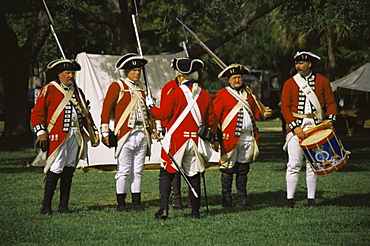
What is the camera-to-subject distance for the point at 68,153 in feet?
28.5

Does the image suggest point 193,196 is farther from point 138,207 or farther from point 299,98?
point 299,98

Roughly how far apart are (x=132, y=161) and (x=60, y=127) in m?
1.06

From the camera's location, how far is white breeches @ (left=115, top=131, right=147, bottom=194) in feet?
28.9

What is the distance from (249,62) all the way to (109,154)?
41.6 m

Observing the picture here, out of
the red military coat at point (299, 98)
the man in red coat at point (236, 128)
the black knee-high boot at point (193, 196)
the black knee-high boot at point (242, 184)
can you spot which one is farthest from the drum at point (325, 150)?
the black knee-high boot at point (193, 196)

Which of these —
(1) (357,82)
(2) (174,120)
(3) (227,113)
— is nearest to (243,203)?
(3) (227,113)

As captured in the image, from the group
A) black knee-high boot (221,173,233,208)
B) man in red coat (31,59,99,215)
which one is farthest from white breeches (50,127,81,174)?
black knee-high boot (221,173,233,208)

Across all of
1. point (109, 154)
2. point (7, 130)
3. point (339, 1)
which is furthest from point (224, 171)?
point (7, 130)

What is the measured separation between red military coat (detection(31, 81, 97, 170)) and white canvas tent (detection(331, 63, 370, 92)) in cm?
1948

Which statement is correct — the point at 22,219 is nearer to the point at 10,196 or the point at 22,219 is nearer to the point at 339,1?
the point at 10,196

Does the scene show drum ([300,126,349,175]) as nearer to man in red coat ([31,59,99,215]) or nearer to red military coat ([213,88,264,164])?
red military coat ([213,88,264,164])

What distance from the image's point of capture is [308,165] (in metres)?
9.15

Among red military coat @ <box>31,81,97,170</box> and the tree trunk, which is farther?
the tree trunk

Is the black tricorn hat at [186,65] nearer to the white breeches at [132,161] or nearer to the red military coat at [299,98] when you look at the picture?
the white breeches at [132,161]
